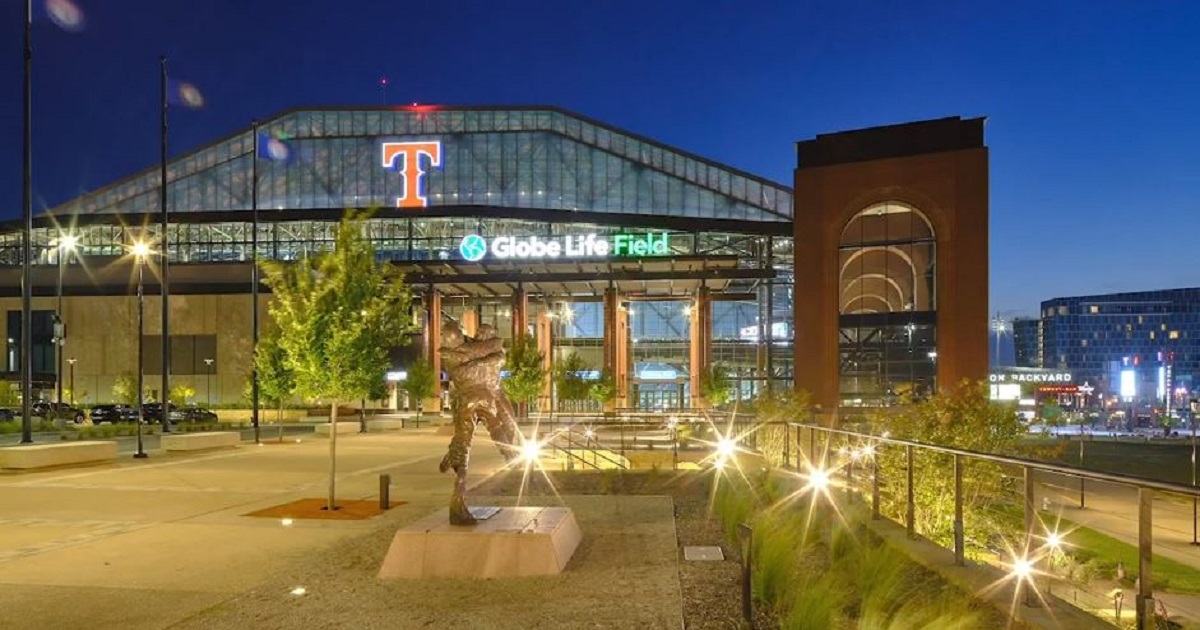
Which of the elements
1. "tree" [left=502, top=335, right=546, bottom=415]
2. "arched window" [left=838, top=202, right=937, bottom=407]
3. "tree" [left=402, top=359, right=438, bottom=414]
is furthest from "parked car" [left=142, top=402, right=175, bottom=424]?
"arched window" [left=838, top=202, right=937, bottom=407]

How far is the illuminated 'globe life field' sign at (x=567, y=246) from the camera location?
196 ft

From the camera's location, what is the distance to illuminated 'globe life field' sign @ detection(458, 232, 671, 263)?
59812mm

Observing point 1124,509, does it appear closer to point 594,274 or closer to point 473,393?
point 473,393

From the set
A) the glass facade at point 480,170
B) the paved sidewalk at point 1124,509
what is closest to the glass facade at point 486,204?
the glass facade at point 480,170

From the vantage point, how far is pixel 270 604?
8.52 metres

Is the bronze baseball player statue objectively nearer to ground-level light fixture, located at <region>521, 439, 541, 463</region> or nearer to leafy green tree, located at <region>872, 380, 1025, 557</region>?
ground-level light fixture, located at <region>521, 439, 541, 463</region>

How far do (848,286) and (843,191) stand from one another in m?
6.14

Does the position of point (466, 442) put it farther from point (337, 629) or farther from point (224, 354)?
point (224, 354)

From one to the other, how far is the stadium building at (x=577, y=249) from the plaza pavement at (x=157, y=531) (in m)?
21.0

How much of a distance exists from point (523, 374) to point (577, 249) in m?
17.2

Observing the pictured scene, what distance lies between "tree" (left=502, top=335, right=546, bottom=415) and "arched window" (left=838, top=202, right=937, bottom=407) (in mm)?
15630

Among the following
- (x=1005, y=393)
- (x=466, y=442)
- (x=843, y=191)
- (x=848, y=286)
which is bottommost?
(x=1005, y=393)

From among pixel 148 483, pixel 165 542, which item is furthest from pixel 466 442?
pixel 148 483

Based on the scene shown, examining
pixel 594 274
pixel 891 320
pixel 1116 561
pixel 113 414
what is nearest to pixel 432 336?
pixel 594 274
